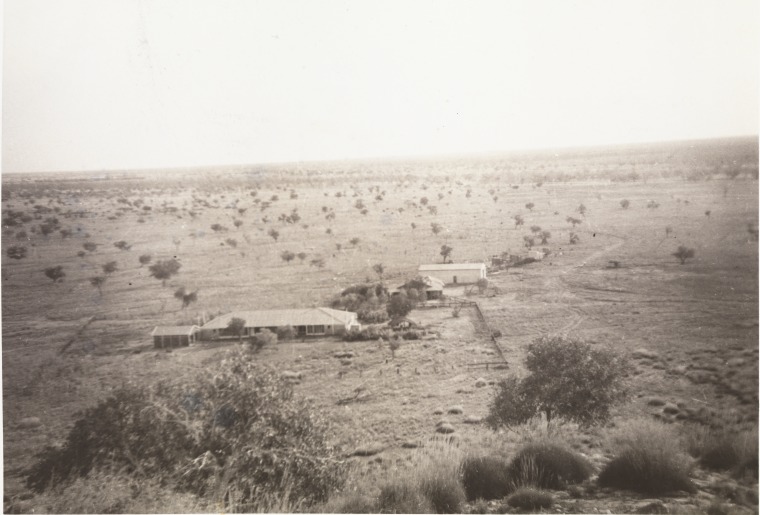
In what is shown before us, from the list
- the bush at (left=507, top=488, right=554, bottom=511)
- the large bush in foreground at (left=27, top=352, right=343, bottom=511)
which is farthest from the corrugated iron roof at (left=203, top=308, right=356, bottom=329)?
the bush at (left=507, top=488, right=554, bottom=511)

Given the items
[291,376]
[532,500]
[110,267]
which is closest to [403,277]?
[291,376]

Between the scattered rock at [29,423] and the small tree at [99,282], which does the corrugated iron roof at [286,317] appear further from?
the scattered rock at [29,423]

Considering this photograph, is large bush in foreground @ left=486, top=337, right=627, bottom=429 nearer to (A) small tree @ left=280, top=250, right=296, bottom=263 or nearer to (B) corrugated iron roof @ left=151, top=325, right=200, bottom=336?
(A) small tree @ left=280, top=250, right=296, bottom=263

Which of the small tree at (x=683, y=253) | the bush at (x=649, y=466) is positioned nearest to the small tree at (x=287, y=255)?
the bush at (x=649, y=466)

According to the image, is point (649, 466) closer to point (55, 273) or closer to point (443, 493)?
point (443, 493)

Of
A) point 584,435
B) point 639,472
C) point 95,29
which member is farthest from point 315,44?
point 639,472
